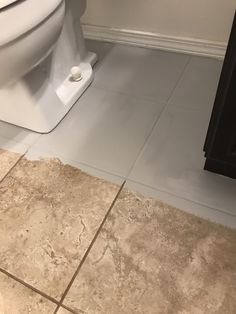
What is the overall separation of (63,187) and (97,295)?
30cm

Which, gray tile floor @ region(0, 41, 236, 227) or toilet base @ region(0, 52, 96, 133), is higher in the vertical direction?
toilet base @ region(0, 52, 96, 133)

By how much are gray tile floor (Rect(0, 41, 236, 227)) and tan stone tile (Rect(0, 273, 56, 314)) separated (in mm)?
344

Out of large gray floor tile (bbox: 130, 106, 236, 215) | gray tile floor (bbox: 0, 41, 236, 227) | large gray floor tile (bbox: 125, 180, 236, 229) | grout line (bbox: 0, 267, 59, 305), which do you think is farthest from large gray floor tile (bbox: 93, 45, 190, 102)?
grout line (bbox: 0, 267, 59, 305)

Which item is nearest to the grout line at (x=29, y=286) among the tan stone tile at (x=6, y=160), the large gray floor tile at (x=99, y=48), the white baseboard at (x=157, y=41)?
the tan stone tile at (x=6, y=160)

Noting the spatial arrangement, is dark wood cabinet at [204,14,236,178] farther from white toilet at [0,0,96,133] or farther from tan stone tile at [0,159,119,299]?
white toilet at [0,0,96,133]

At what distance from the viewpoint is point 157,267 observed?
675 mm

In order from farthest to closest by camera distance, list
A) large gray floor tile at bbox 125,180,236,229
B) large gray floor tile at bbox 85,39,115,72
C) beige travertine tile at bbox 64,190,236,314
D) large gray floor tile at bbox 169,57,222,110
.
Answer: large gray floor tile at bbox 85,39,115,72 < large gray floor tile at bbox 169,57,222,110 < large gray floor tile at bbox 125,180,236,229 < beige travertine tile at bbox 64,190,236,314

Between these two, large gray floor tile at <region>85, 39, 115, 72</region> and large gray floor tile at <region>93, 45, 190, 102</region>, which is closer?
large gray floor tile at <region>93, 45, 190, 102</region>

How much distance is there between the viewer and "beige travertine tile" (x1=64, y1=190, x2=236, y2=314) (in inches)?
24.8

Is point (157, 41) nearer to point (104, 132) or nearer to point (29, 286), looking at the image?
point (104, 132)

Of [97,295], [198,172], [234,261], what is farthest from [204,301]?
[198,172]

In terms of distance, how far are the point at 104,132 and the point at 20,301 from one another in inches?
20.5

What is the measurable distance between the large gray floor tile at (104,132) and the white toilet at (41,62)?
48 millimetres

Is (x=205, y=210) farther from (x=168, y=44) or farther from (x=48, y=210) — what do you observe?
(x=168, y=44)
